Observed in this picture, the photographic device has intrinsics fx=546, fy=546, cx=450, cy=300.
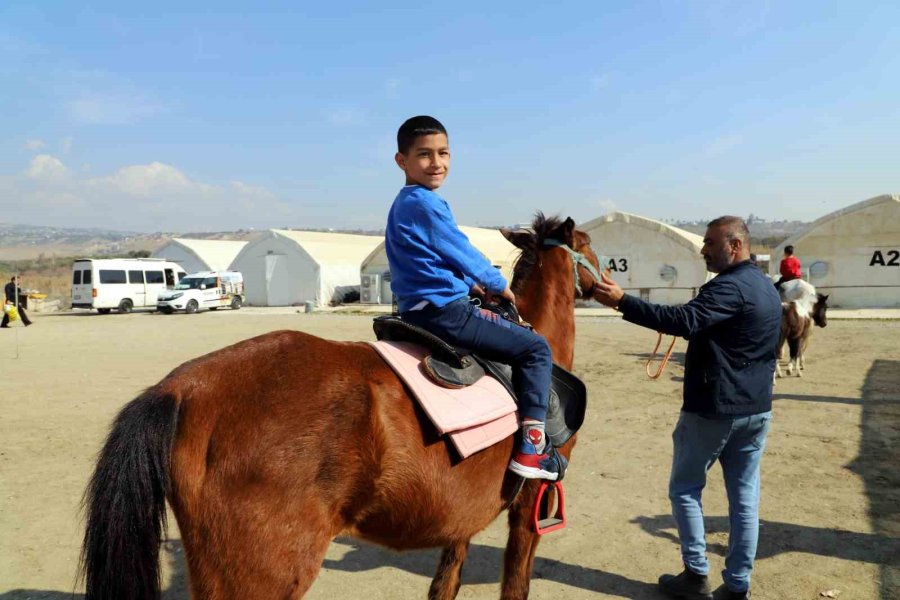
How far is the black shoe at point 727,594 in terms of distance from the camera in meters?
3.59

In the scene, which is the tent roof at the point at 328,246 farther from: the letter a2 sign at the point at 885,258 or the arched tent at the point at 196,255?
the letter a2 sign at the point at 885,258

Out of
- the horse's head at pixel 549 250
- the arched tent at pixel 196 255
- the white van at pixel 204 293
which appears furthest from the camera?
the arched tent at pixel 196 255

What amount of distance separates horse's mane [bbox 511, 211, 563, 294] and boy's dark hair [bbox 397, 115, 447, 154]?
1085 millimetres

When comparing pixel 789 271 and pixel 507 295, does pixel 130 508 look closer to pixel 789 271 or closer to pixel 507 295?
pixel 507 295

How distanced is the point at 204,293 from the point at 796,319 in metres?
29.4

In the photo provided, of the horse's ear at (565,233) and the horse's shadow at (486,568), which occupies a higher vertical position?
the horse's ear at (565,233)

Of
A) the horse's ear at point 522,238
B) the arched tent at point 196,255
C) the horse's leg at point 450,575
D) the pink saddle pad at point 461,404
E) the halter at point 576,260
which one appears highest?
the arched tent at point 196,255

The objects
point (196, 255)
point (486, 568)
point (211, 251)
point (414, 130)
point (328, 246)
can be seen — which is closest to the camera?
point (414, 130)

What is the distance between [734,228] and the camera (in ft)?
12.0

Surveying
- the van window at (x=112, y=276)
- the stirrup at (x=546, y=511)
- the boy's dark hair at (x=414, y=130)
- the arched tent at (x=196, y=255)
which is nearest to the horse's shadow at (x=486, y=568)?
the stirrup at (x=546, y=511)

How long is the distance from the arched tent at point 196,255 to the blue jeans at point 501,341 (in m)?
39.6

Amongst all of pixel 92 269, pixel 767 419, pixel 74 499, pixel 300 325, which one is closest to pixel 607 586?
pixel 767 419

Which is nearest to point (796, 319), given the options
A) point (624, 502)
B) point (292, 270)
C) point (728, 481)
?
point (624, 502)

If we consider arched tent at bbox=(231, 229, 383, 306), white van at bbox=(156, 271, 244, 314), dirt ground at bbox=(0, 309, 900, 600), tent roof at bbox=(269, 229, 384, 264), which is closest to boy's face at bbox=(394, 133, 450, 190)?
dirt ground at bbox=(0, 309, 900, 600)
